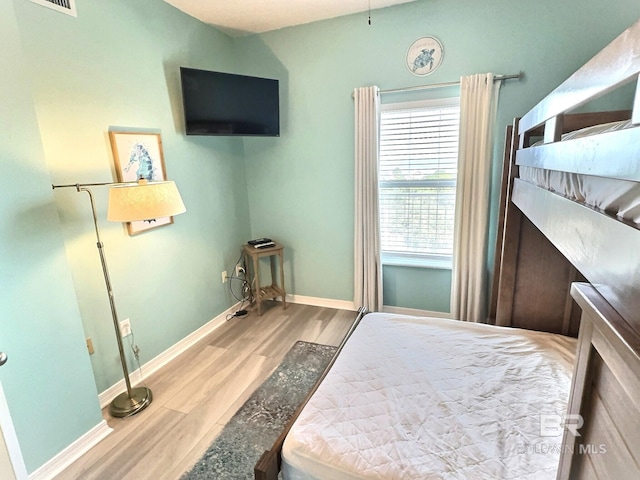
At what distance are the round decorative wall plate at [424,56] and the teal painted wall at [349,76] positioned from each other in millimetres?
45

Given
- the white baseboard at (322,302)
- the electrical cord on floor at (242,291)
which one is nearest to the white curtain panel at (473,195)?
the white baseboard at (322,302)

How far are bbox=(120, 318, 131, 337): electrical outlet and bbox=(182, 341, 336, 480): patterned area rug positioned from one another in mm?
977

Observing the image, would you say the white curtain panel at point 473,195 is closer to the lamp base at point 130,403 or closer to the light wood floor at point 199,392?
the light wood floor at point 199,392

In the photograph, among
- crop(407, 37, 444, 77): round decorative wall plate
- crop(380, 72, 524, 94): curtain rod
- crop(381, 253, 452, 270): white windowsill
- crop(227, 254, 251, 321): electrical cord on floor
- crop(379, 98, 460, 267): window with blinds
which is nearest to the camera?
crop(380, 72, 524, 94): curtain rod

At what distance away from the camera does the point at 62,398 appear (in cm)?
171

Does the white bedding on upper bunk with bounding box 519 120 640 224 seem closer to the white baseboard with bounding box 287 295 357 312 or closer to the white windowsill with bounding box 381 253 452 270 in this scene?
the white windowsill with bounding box 381 253 452 270

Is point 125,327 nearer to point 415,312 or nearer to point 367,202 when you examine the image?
point 367,202

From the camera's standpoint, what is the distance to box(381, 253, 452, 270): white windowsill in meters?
3.01

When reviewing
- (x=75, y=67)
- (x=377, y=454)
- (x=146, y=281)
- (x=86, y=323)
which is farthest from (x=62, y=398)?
(x=75, y=67)

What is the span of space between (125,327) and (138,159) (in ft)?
3.89

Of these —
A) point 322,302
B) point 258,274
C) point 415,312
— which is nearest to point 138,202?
point 258,274

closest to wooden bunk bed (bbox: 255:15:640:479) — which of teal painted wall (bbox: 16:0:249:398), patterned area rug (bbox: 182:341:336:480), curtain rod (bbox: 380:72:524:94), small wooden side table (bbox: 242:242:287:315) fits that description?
patterned area rug (bbox: 182:341:336:480)

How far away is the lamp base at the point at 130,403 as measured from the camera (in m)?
2.05

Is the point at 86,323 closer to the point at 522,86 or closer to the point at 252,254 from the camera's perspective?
the point at 252,254
